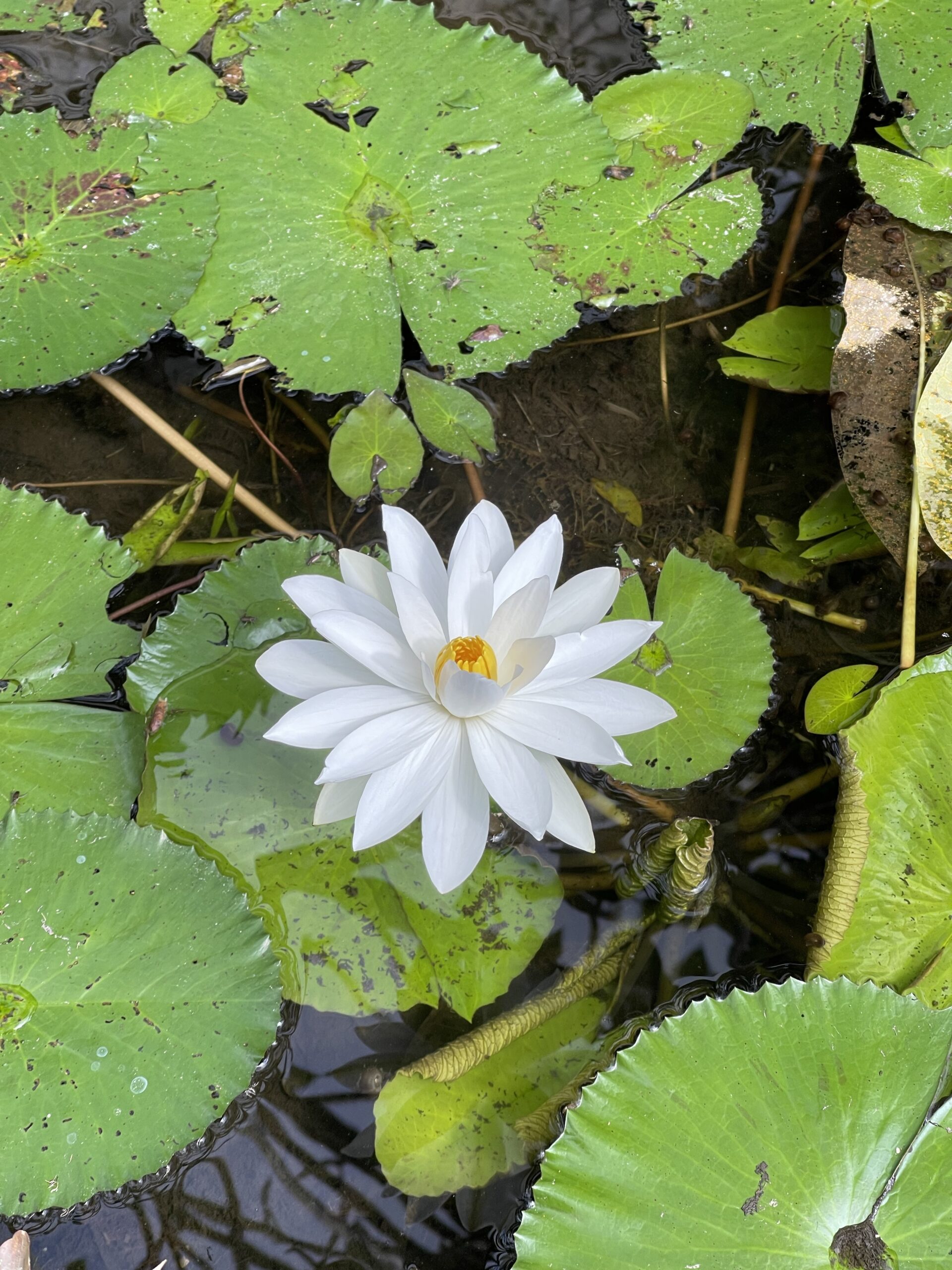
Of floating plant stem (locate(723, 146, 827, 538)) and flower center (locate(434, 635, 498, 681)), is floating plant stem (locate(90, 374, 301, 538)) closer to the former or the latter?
flower center (locate(434, 635, 498, 681))

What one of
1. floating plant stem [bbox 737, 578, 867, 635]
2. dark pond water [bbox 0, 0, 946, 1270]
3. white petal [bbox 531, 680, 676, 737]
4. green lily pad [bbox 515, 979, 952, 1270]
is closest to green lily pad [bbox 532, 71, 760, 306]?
dark pond water [bbox 0, 0, 946, 1270]

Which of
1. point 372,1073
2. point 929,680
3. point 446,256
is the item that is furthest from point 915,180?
point 372,1073

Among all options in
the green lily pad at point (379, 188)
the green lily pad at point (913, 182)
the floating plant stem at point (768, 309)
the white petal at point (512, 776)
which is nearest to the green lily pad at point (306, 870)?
the white petal at point (512, 776)

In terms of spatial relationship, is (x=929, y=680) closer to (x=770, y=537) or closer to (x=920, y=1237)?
(x=770, y=537)

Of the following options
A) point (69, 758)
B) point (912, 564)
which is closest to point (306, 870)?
point (69, 758)

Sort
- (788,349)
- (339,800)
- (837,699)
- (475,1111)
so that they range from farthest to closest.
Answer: (788,349)
(837,699)
(475,1111)
(339,800)

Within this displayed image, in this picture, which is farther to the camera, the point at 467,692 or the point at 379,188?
the point at 379,188

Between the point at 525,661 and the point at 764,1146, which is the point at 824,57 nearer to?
the point at 525,661
